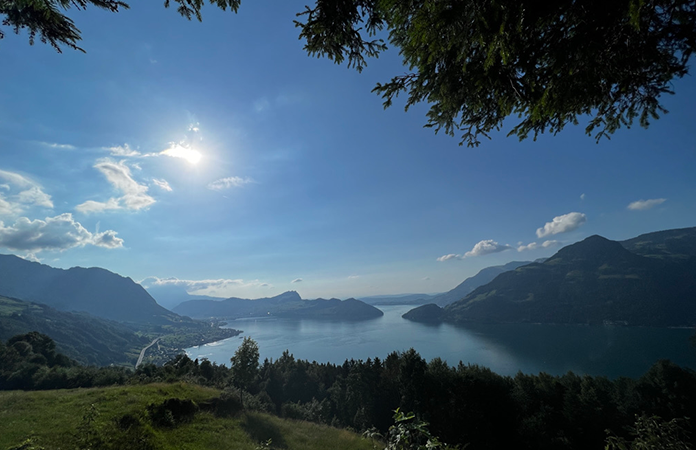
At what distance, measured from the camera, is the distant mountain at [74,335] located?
449 ft

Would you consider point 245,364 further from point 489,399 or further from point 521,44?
point 521,44

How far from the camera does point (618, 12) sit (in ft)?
11.1

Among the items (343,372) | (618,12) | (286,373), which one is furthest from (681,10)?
(286,373)

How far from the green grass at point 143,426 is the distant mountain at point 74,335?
522 ft

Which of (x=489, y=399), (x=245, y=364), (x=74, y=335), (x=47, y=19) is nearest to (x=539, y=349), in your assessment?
(x=489, y=399)

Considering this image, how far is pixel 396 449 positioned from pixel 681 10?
660 cm

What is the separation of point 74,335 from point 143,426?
229305mm

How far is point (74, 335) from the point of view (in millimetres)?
162875

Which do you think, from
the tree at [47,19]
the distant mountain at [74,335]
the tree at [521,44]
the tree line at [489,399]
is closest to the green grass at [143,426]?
the tree line at [489,399]

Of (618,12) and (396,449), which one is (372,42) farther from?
(396,449)

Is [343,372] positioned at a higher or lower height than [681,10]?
lower

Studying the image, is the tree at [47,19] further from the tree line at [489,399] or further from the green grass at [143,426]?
the tree line at [489,399]

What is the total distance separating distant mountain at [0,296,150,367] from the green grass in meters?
159

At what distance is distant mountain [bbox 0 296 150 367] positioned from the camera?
137 meters
